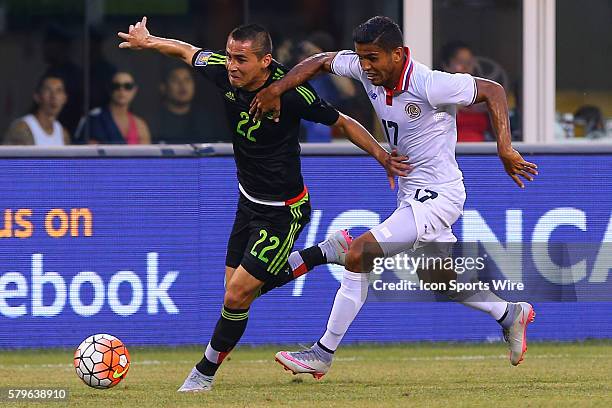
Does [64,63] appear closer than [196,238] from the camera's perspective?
No

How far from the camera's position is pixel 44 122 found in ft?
48.1

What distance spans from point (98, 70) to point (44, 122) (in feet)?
3.85

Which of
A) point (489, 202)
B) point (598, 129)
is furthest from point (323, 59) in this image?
point (598, 129)

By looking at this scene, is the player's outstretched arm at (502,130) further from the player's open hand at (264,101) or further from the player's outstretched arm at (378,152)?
the player's open hand at (264,101)

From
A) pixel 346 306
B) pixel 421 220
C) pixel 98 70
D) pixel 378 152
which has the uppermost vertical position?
pixel 98 70

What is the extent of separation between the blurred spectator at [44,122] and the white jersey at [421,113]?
6.20 meters

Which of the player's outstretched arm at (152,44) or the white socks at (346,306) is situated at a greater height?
the player's outstretched arm at (152,44)

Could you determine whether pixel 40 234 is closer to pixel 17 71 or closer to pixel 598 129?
pixel 17 71

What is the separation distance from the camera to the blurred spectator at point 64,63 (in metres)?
15.4

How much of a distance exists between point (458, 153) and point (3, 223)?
3.54m

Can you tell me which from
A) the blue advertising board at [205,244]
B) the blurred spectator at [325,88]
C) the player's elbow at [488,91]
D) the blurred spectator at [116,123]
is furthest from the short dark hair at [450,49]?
the player's elbow at [488,91]

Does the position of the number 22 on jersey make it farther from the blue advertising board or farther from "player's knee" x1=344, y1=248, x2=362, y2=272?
the blue advertising board

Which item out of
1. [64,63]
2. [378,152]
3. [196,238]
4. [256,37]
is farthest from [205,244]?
[64,63]

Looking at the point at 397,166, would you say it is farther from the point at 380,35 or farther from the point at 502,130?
the point at 380,35
